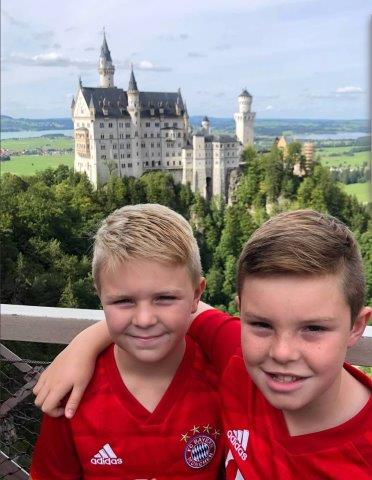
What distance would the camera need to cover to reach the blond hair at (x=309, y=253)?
0.48 m

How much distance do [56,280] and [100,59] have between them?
15.6 meters

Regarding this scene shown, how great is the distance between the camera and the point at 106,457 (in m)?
0.63

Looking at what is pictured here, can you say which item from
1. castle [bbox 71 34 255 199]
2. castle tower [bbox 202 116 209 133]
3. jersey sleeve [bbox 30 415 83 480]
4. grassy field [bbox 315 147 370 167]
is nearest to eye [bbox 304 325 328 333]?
jersey sleeve [bbox 30 415 83 480]

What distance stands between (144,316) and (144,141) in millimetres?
21100

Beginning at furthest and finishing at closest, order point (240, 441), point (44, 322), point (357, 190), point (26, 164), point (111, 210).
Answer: point (357, 190) < point (26, 164) < point (111, 210) < point (44, 322) < point (240, 441)

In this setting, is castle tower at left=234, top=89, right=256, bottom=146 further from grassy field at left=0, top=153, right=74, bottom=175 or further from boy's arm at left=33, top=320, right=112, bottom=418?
boy's arm at left=33, top=320, right=112, bottom=418

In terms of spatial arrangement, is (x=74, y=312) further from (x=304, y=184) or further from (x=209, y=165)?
(x=209, y=165)

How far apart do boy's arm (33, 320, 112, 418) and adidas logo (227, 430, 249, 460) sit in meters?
0.19

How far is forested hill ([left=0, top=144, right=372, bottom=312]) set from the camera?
1162cm

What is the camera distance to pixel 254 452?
0.56m

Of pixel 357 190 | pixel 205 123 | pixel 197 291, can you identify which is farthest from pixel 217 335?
pixel 205 123

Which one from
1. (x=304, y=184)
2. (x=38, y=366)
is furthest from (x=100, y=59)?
(x=38, y=366)

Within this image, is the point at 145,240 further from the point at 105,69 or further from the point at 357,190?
the point at 105,69

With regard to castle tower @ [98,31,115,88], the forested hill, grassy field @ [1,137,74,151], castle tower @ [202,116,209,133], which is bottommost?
the forested hill
